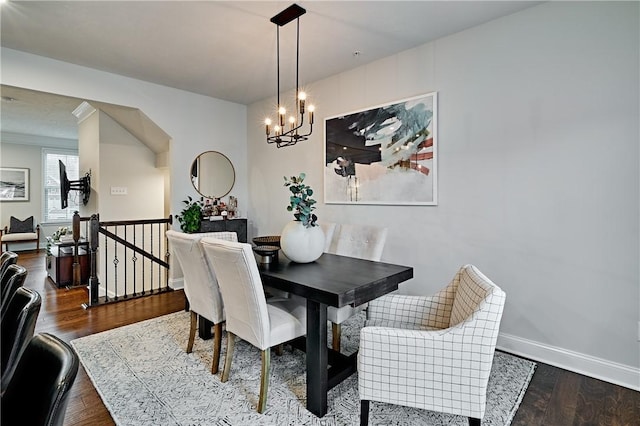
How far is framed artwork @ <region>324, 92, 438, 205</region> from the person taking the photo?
3164mm

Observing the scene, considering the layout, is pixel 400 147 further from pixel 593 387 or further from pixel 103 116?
pixel 103 116

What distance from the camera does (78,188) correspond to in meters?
5.82

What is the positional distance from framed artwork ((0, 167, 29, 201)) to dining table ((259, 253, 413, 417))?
8721 millimetres

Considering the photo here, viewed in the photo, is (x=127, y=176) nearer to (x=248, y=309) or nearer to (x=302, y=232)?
(x=302, y=232)

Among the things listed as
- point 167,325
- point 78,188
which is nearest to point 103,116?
point 78,188

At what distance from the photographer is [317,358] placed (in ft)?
6.16

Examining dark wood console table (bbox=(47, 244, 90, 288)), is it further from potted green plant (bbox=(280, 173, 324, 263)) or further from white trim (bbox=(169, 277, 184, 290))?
potted green plant (bbox=(280, 173, 324, 263))

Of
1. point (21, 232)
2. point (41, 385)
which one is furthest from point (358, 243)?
point (21, 232)

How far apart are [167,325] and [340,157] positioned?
2.57m

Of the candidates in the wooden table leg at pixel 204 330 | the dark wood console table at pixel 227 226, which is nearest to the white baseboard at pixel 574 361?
the wooden table leg at pixel 204 330

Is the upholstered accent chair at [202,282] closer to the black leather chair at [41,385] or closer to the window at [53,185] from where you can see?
the black leather chair at [41,385]

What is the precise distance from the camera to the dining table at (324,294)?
182cm

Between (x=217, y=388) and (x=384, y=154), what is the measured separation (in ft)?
8.50

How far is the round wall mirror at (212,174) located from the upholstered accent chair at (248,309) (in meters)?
2.84
